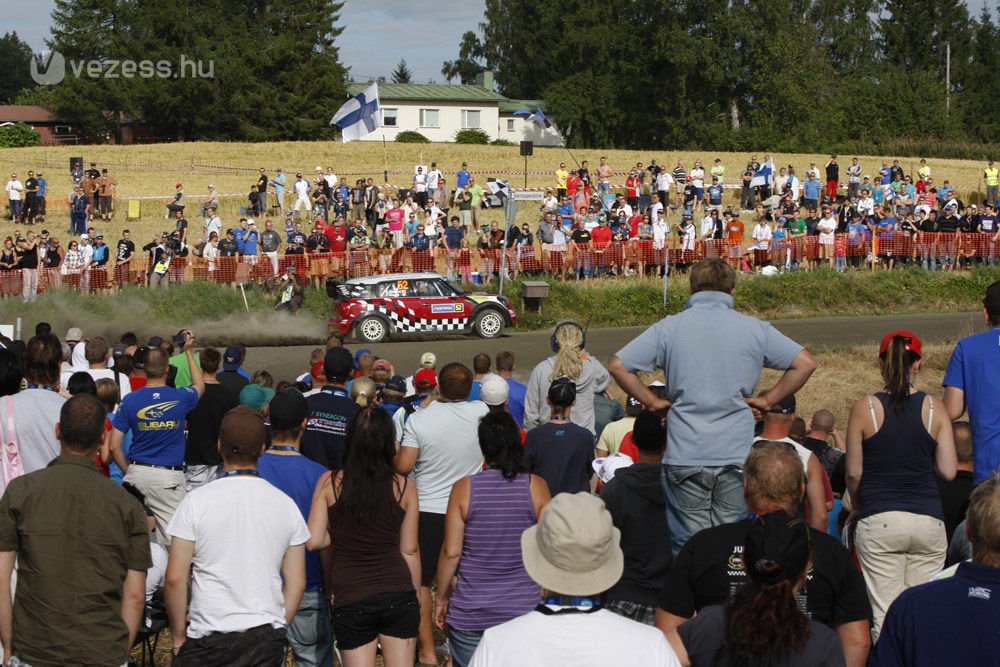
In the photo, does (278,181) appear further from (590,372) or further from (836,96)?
(836,96)

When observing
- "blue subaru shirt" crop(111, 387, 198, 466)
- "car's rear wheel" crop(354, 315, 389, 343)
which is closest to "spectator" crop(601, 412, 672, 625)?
"blue subaru shirt" crop(111, 387, 198, 466)

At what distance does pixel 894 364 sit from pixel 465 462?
2.36 meters

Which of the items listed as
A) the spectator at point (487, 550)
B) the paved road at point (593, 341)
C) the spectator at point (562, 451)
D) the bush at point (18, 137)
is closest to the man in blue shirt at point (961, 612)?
the spectator at point (487, 550)

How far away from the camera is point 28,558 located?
486cm

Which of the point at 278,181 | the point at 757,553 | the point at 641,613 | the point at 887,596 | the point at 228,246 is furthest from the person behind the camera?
the point at 278,181

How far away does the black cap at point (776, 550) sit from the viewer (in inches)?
143

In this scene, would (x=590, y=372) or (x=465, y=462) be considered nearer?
(x=465, y=462)

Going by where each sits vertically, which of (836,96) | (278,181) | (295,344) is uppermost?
(836,96)

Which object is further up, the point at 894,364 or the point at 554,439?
the point at 894,364

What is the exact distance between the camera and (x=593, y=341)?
77.8 feet

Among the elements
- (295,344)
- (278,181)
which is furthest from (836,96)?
(295,344)

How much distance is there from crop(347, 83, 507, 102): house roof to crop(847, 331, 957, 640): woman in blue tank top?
90472mm

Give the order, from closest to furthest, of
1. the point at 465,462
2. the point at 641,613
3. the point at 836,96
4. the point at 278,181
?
the point at 641,613 < the point at 465,462 < the point at 278,181 < the point at 836,96

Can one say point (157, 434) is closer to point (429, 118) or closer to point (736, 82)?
point (736, 82)
